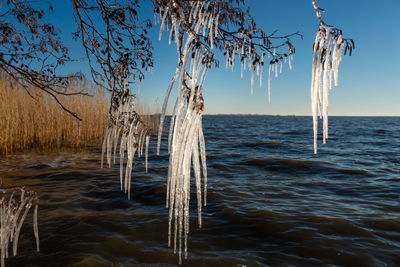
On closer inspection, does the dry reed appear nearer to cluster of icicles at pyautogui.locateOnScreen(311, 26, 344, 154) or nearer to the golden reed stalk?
the golden reed stalk

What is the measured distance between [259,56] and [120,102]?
69.7 inches

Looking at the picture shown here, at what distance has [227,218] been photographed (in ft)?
13.8

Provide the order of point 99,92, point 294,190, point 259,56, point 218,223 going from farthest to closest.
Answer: point 99,92
point 294,190
point 218,223
point 259,56

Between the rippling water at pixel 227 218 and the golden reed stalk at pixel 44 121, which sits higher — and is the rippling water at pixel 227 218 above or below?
below

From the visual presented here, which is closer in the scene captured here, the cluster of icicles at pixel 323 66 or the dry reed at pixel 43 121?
the cluster of icicles at pixel 323 66

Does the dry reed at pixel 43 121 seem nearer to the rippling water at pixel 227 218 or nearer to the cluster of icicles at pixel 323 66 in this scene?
the rippling water at pixel 227 218

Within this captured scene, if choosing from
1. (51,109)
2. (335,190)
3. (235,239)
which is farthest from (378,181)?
(51,109)

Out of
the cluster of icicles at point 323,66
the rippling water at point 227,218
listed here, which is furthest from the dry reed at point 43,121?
the cluster of icicles at point 323,66

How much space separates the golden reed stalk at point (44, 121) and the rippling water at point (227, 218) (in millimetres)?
1918

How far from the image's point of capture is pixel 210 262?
2932 mm

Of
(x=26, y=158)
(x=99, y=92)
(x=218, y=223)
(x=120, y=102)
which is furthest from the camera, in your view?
(x=99, y=92)

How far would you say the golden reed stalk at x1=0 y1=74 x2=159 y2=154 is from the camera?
895 cm

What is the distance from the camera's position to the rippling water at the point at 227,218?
10.1 feet

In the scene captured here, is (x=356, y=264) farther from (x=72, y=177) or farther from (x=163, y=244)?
(x=72, y=177)
